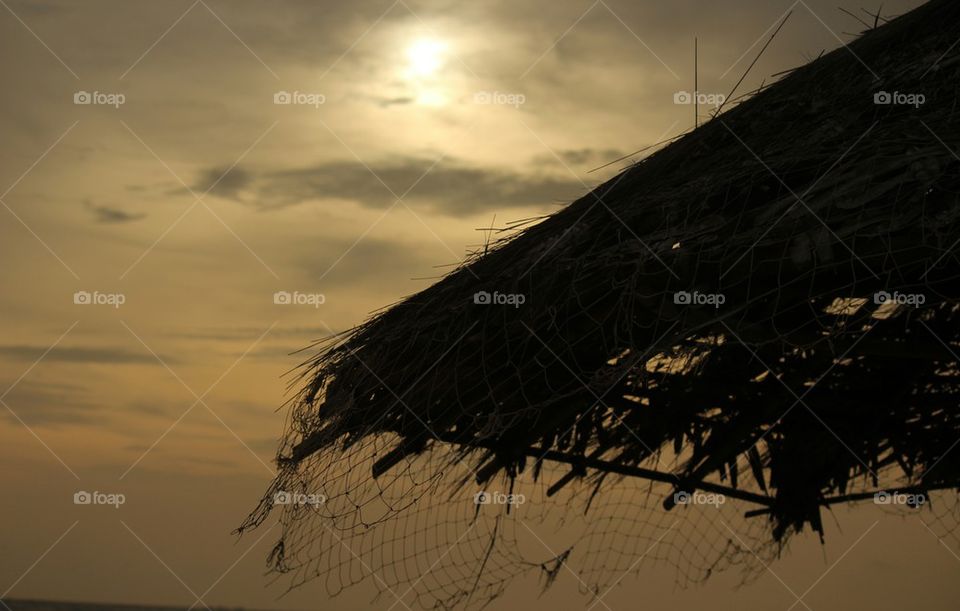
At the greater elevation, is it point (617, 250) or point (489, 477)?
point (617, 250)

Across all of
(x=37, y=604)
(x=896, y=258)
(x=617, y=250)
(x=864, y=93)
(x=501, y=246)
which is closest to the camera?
(x=896, y=258)

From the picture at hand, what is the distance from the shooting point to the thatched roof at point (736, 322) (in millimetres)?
6129

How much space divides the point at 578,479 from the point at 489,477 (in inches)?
52.7

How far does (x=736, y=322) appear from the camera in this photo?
641 centimetres

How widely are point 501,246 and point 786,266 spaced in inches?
148

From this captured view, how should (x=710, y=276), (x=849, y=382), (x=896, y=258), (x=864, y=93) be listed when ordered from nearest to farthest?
1. (x=896, y=258)
2. (x=710, y=276)
3. (x=864, y=93)
4. (x=849, y=382)

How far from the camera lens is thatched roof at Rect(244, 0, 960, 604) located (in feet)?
20.1

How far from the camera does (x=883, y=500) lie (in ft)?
31.2

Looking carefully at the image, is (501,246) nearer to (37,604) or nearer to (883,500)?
(883,500)

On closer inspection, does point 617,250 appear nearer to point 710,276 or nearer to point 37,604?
point 710,276

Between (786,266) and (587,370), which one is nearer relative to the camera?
(786,266)

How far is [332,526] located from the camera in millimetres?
8375

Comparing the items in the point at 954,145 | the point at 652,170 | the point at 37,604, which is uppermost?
the point at 652,170

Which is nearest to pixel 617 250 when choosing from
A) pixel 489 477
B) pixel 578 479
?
pixel 489 477
